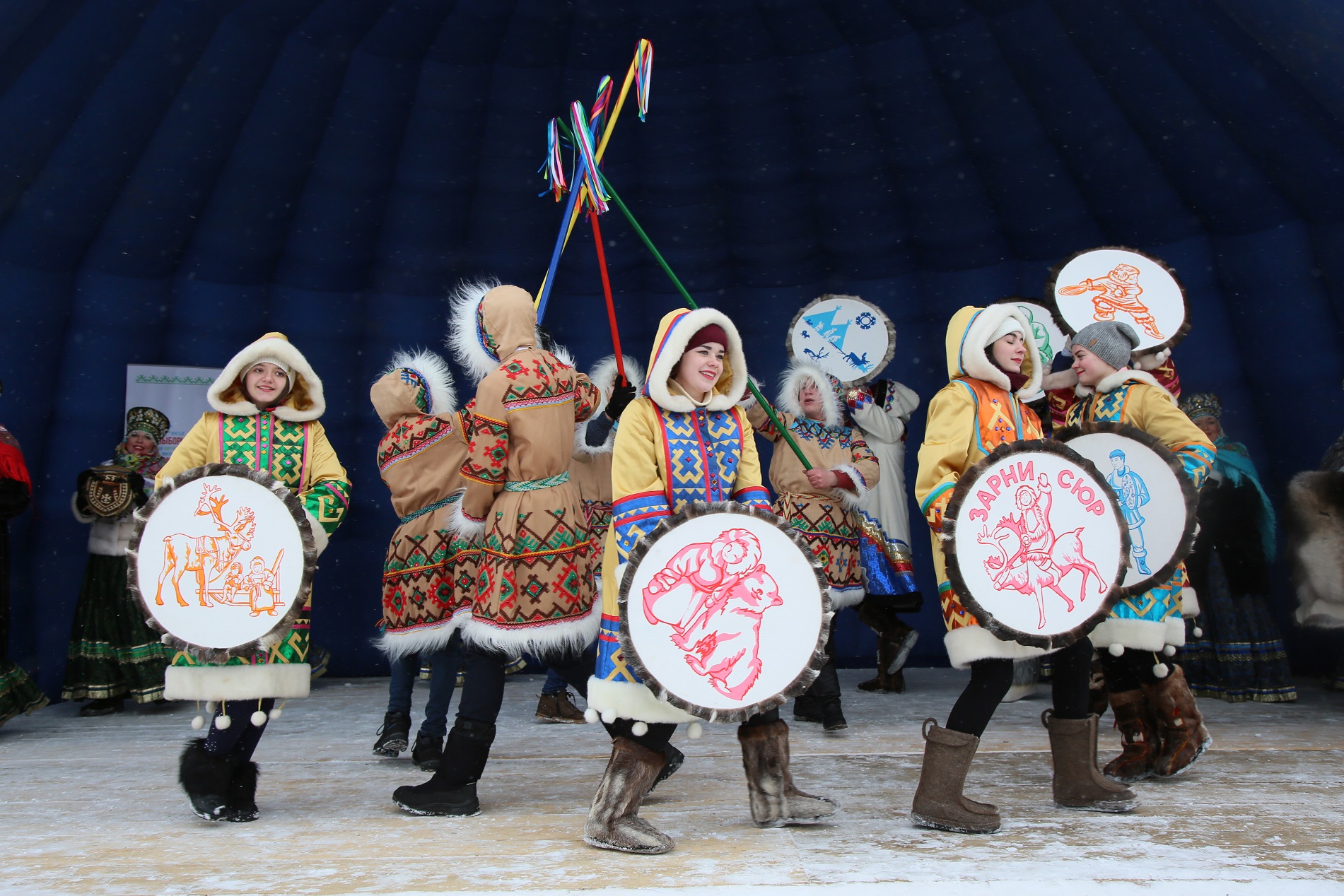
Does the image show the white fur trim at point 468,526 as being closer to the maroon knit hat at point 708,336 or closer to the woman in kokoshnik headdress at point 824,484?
the maroon knit hat at point 708,336

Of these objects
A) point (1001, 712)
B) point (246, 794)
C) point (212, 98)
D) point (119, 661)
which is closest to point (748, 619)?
point (246, 794)

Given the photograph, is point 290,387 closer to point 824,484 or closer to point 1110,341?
point 824,484

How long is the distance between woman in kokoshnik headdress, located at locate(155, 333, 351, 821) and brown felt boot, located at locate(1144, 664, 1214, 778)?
96.7 inches

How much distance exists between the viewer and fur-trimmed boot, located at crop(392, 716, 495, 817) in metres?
2.68

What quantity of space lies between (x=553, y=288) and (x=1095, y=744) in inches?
167

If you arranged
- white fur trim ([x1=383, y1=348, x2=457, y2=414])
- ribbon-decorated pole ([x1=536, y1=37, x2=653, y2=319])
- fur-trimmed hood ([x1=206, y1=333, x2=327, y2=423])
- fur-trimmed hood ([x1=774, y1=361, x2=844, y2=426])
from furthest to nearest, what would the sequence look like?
fur-trimmed hood ([x1=774, y1=361, x2=844, y2=426]) < white fur trim ([x1=383, y1=348, x2=457, y2=414]) < ribbon-decorated pole ([x1=536, y1=37, x2=653, y2=319]) < fur-trimmed hood ([x1=206, y1=333, x2=327, y2=423])

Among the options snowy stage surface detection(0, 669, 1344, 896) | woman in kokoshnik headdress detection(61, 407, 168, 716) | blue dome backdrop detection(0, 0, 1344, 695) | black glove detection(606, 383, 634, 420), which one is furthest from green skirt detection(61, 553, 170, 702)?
black glove detection(606, 383, 634, 420)

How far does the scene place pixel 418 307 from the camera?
236 inches

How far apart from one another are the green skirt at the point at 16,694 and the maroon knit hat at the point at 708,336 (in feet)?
11.1

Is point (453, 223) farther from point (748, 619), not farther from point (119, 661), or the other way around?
point (748, 619)

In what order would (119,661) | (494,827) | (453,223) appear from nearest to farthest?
(494,827) → (119,661) → (453,223)

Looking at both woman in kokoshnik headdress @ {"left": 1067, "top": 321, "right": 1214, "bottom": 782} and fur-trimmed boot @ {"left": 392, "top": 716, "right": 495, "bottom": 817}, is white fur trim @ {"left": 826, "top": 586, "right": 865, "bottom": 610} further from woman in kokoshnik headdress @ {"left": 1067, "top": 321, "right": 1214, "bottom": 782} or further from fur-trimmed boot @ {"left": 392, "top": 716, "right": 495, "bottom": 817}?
fur-trimmed boot @ {"left": 392, "top": 716, "right": 495, "bottom": 817}

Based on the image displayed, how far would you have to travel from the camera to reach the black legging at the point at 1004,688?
256 centimetres

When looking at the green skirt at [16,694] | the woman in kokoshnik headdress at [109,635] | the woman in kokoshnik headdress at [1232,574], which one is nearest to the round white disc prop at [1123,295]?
the woman in kokoshnik headdress at [1232,574]
